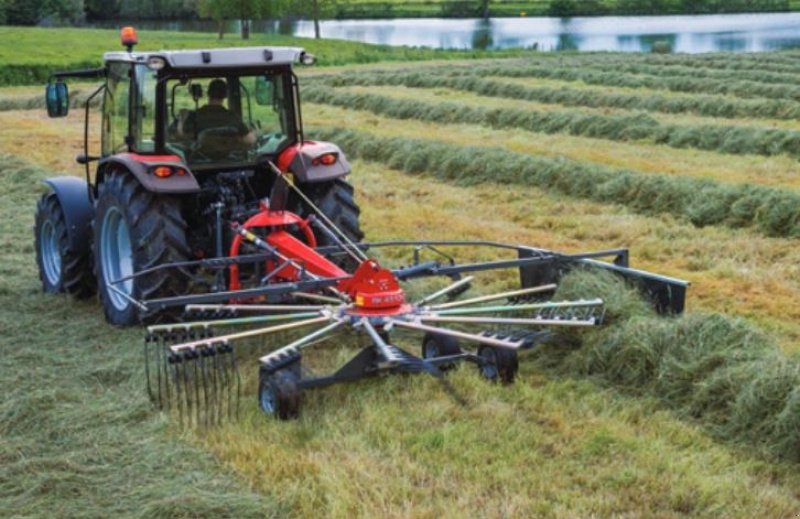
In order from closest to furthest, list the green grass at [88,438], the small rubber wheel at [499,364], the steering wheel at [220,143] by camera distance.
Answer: the green grass at [88,438] → the small rubber wheel at [499,364] → the steering wheel at [220,143]

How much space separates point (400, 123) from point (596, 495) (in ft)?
53.1

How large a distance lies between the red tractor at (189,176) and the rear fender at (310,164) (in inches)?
0.4

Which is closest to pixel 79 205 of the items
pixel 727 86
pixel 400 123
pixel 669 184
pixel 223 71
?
pixel 223 71

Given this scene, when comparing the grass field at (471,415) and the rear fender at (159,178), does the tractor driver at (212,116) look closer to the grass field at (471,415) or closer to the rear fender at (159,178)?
the rear fender at (159,178)

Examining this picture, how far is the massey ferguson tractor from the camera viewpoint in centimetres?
637

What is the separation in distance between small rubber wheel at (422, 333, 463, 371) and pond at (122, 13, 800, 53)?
46944mm

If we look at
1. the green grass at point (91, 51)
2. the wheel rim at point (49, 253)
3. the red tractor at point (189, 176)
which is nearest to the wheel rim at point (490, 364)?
the red tractor at point (189, 176)

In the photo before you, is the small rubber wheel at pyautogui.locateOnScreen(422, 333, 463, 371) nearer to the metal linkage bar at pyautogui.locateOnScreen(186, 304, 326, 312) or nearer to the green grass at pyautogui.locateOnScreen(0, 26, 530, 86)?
the metal linkage bar at pyautogui.locateOnScreen(186, 304, 326, 312)

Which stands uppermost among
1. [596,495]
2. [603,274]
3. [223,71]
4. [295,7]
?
A: [295,7]

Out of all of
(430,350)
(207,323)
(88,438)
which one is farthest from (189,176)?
(88,438)

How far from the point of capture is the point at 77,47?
48.2 metres

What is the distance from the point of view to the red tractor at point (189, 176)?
7566 millimetres

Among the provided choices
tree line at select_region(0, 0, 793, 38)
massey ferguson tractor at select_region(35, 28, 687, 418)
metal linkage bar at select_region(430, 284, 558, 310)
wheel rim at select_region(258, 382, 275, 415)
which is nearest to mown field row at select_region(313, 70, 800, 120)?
massey ferguson tractor at select_region(35, 28, 687, 418)

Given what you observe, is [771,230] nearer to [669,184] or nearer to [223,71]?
[669,184]
